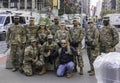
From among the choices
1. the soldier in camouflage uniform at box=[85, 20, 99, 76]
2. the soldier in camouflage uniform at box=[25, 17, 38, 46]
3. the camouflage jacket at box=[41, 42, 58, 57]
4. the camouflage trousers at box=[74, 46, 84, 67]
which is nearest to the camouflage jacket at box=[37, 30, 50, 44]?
the soldier in camouflage uniform at box=[25, 17, 38, 46]

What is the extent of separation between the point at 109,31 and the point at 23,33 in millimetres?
2721

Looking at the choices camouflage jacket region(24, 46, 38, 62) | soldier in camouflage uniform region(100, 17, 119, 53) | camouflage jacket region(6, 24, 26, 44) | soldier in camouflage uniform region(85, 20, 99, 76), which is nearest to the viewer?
soldier in camouflage uniform region(100, 17, 119, 53)

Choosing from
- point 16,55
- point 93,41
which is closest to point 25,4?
point 16,55

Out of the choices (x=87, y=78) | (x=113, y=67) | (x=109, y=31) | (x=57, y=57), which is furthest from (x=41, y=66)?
(x=113, y=67)

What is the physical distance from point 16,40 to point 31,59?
90cm

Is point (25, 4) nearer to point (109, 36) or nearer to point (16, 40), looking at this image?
point (16, 40)

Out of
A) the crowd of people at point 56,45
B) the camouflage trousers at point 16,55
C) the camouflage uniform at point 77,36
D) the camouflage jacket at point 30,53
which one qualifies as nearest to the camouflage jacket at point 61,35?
the crowd of people at point 56,45

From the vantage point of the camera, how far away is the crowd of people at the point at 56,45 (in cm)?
1094

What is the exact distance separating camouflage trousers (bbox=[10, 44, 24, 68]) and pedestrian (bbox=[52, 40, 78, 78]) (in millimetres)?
1345

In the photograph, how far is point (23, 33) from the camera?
38.5 feet

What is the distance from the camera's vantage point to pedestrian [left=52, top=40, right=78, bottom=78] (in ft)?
35.6

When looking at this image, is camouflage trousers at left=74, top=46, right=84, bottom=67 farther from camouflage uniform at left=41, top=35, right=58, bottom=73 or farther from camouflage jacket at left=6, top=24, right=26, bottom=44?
camouflage jacket at left=6, top=24, right=26, bottom=44

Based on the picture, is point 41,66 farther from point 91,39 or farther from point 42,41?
point 91,39

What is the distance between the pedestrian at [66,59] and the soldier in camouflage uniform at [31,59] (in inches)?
25.6
